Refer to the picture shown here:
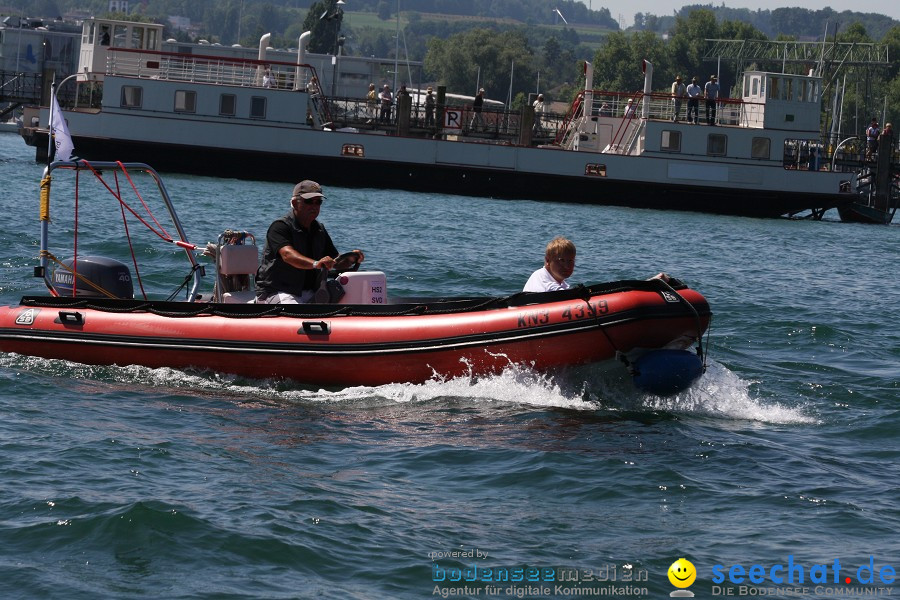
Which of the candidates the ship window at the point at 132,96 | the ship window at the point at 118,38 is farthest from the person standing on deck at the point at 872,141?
the ship window at the point at 118,38

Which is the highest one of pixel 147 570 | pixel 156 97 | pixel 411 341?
pixel 156 97

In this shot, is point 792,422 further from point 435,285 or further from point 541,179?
point 541,179

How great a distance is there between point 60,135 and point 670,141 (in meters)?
31.9

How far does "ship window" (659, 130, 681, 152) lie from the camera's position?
136 ft

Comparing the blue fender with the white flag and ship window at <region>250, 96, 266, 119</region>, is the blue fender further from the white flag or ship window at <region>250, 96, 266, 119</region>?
ship window at <region>250, 96, 266, 119</region>

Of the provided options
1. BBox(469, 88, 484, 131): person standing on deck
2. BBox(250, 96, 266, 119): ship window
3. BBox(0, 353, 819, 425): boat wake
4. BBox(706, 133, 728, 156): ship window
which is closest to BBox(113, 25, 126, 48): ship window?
BBox(250, 96, 266, 119): ship window

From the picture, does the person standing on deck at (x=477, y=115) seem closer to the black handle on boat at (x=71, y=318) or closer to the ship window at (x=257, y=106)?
the ship window at (x=257, y=106)

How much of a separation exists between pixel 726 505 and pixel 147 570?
364 centimetres

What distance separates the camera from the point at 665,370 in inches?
381

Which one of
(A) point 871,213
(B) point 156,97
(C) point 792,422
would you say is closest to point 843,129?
(A) point 871,213

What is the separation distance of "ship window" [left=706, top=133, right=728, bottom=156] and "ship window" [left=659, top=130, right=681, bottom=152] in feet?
3.18

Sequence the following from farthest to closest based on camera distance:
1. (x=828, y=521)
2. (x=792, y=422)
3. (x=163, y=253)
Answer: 1. (x=163, y=253)
2. (x=792, y=422)
3. (x=828, y=521)

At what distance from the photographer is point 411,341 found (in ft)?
33.2

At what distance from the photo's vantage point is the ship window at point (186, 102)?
133ft
